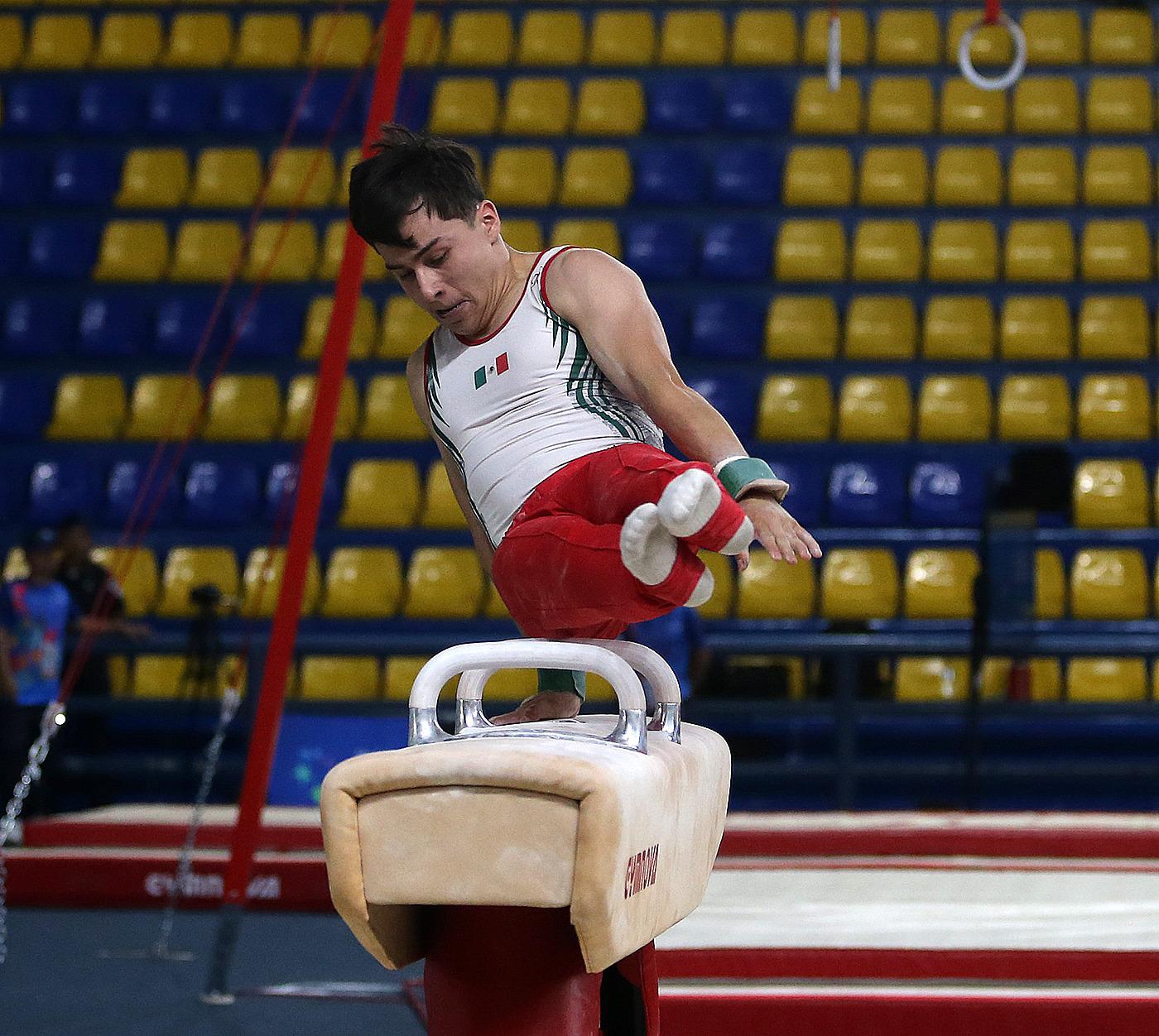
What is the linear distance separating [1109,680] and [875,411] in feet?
5.87

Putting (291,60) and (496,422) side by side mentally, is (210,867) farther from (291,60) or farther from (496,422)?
(291,60)

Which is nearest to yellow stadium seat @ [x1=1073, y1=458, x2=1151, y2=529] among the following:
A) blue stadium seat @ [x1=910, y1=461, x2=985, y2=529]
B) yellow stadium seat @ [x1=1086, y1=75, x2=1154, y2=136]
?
blue stadium seat @ [x1=910, y1=461, x2=985, y2=529]

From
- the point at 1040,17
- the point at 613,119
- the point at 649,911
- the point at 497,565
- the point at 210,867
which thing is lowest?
the point at 210,867

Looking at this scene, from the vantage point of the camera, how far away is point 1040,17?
938 centimetres

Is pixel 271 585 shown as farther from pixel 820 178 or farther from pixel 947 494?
pixel 820 178

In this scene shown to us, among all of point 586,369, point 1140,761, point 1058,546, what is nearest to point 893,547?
point 1058,546

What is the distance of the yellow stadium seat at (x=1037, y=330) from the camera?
328 inches

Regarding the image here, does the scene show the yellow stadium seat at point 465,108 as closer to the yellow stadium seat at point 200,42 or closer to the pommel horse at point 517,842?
the yellow stadium seat at point 200,42

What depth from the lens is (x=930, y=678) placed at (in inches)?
295

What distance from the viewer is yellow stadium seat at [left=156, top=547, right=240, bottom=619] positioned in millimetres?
7977

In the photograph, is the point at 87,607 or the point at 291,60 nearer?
the point at 87,607

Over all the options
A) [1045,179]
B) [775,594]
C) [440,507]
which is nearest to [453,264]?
[775,594]

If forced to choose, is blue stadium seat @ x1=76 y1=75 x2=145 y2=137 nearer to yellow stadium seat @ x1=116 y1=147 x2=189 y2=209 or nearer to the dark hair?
yellow stadium seat @ x1=116 y1=147 x2=189 y2=209

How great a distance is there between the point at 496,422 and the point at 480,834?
800 mm
